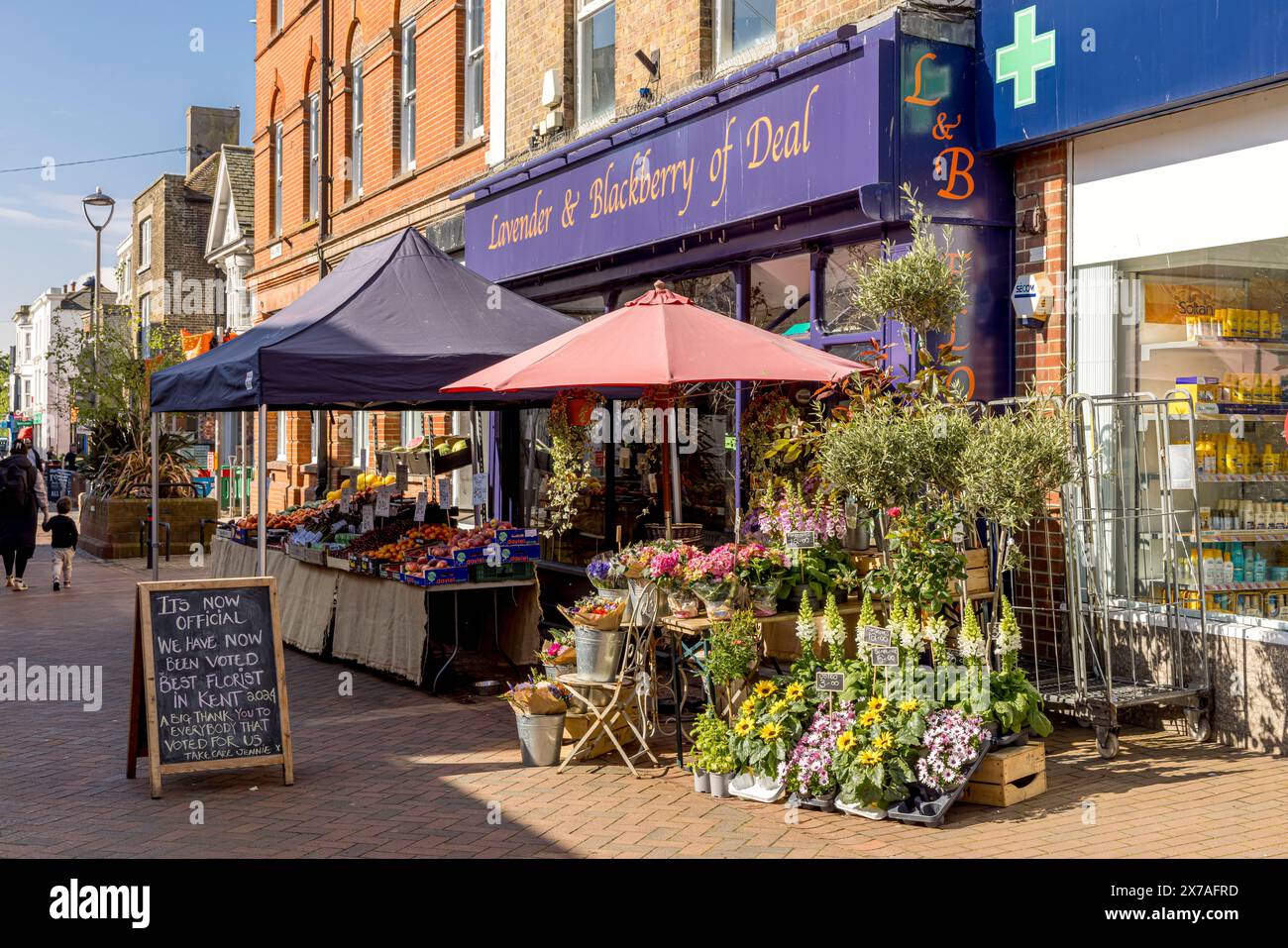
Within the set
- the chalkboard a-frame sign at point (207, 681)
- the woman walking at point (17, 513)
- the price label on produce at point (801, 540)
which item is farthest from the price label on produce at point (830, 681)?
the woman walking at point (17, 513)

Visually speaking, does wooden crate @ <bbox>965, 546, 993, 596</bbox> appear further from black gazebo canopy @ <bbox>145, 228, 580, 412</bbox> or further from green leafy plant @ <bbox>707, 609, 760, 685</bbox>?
black gazebo canopy @ <bbox>145, 228, 580, 412</bbox>

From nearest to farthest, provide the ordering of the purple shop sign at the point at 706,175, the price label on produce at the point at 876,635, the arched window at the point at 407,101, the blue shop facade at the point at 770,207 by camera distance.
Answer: the price label on produce at the point at 876,635 < the blue shop facade at the point at 770,207 < the purple shop sign at the point at 706,175 < the arched window at the point at 407,101

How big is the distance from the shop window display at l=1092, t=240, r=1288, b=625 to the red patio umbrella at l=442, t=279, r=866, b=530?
169 centimetres

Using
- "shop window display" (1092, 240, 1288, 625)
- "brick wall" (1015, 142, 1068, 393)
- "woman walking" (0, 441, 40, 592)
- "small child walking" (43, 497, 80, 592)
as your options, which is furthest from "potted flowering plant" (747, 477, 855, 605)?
"woman walking" (0, 441, 40, 592)

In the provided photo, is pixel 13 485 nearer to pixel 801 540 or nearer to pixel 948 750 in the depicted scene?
pixel 801 540

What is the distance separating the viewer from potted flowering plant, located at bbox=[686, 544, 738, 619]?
680 cm

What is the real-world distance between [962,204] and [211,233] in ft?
94.1

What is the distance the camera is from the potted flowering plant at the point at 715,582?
6797 millimetres

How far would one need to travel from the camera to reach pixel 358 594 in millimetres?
10094

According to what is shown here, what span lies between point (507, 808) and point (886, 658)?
6.27 feet

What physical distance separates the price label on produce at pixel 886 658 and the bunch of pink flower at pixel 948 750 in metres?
0.33

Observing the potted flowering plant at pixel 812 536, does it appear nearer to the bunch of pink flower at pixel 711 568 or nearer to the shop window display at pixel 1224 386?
the bunch of pink flower at pixel 711 568

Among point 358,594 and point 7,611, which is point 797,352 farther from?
point 7,611

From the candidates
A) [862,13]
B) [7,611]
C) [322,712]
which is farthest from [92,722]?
[862,13]
